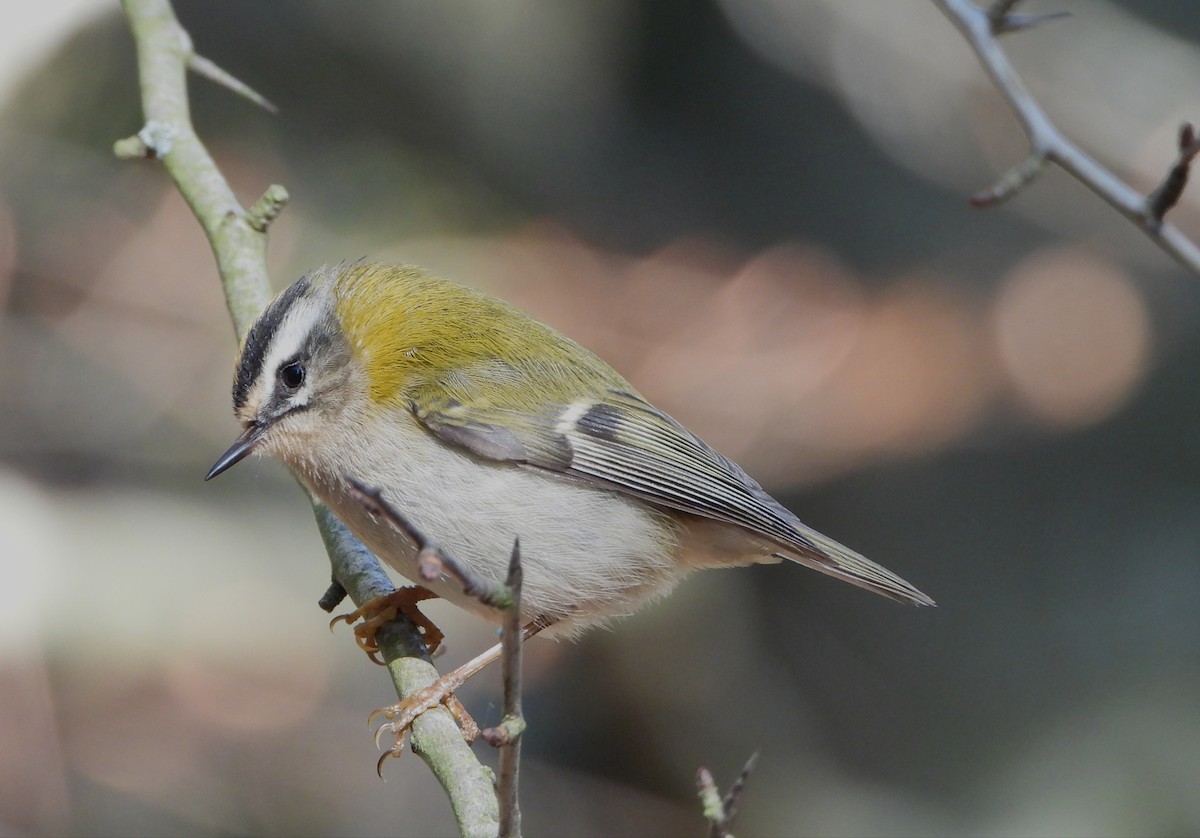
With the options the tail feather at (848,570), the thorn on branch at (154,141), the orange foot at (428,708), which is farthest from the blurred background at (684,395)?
the orange foot at (428,708)

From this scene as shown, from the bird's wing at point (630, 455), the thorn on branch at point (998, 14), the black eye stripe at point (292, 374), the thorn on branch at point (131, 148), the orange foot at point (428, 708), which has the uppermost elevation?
the thorn on branch at point (998, 14)

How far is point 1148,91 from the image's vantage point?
3.92 meters

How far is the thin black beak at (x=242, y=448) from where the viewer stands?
1.94 metres

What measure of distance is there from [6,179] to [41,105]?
28 cm

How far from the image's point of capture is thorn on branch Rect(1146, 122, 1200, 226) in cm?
145

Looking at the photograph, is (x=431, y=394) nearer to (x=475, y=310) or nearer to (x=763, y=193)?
(x=475, y=310)

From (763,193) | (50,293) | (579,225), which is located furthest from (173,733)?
(763,193)

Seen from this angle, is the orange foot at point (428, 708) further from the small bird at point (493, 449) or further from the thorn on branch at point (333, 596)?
the thorn on branch at point (333, 596)

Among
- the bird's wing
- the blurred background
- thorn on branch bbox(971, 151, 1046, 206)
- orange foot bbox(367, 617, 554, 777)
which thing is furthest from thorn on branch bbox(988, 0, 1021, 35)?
the blurred background

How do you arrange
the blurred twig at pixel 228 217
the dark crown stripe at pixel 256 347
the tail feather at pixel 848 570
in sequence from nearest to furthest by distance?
the blurred twig at pixel 228 217 < the dark crown stripe at pixel 256 347 < the tail feather at pixel 848 570

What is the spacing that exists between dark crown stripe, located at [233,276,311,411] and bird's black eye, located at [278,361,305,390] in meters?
0.04

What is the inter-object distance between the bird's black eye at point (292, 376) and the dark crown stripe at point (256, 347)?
41 mm

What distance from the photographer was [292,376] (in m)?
2.04

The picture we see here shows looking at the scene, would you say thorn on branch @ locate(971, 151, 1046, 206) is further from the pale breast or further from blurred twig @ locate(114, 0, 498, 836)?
blurred twig @ locate(114, 0, 498, 836)
